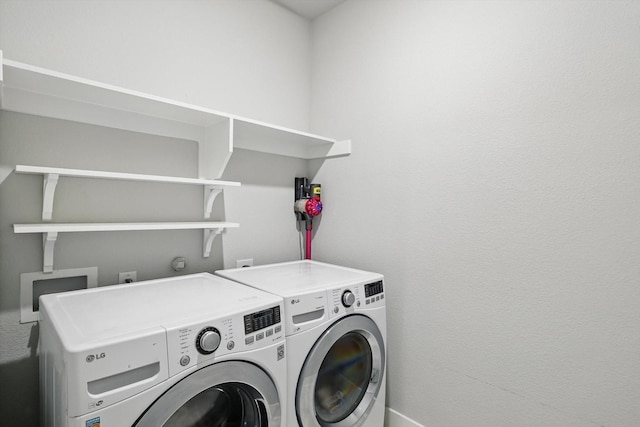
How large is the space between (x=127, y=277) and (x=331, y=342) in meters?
0.99

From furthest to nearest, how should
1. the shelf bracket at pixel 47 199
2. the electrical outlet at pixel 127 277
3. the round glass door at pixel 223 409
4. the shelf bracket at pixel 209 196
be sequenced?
the shelf bracket at pixel 209 196, the electrical outlet at pixel 127 277, the shelf bracket at pixel 47 199, the round glass door at pixel 223 409

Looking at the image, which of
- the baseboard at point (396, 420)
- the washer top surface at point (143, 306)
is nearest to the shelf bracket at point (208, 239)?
the washer top surface at point (143, 306)

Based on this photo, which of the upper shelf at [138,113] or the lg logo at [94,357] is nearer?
the lg logo at [94,357]

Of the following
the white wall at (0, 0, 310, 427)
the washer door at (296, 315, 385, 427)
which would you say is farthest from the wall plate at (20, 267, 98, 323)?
the washer door at (296, 315, 385, 427)

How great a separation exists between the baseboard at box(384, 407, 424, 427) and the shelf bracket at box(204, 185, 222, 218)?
4.84 feet

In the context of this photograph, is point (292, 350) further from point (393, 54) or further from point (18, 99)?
point (393, 54)

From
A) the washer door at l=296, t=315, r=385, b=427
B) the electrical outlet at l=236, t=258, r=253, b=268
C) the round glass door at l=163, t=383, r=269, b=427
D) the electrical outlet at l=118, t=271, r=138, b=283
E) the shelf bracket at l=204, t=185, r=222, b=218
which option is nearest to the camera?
the round glass door at l=163, t=383, r=269, b=427

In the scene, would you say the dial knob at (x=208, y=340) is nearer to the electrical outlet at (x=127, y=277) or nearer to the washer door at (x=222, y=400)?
the washer door at (x=222, y=400)

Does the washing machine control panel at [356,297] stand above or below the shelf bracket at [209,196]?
below

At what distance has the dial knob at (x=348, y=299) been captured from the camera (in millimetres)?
1427

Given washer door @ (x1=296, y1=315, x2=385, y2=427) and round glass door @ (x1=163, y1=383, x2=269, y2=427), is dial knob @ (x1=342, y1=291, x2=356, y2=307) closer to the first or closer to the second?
washer door @ (x1=296, y1=315, x2=385, y2=427)

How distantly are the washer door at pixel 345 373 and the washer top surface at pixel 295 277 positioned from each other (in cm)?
19

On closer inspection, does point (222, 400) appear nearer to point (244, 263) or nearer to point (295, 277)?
point (295, 277)

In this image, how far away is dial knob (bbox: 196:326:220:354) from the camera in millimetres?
958
